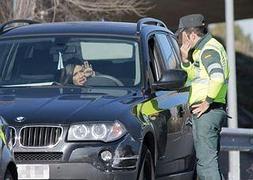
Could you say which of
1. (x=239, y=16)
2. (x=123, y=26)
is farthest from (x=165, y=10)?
(x=123, y=26)

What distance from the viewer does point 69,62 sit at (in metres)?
8.95

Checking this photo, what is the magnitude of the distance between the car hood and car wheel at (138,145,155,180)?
466mm

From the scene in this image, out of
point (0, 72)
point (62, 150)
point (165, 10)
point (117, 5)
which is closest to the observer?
point (62, 150)

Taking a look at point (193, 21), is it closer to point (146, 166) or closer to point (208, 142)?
point (208, 142)

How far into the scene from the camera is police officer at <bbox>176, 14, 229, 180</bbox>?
27.8 feet

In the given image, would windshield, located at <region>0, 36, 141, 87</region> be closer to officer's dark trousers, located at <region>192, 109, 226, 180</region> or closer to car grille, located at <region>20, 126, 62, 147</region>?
officer's dark trousers, located at <region>192, 109, 226, 180</region>

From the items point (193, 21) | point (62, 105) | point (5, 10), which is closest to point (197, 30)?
point (193, 21)

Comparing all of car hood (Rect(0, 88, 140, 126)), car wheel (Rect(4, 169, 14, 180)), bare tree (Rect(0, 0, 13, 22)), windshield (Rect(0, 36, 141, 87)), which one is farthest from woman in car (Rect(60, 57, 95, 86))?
bare tree (Rect(0, 0, 13, 22))

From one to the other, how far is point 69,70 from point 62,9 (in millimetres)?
12256

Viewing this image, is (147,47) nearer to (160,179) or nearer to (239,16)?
(160,179)

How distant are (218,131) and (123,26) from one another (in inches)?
67.2

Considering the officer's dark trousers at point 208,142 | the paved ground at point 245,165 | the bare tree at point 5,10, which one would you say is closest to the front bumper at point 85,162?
the officer's dark trousers at point 208,142

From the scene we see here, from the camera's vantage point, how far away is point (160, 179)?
8.65 meters

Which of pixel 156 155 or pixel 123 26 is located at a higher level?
pixel 123 26
